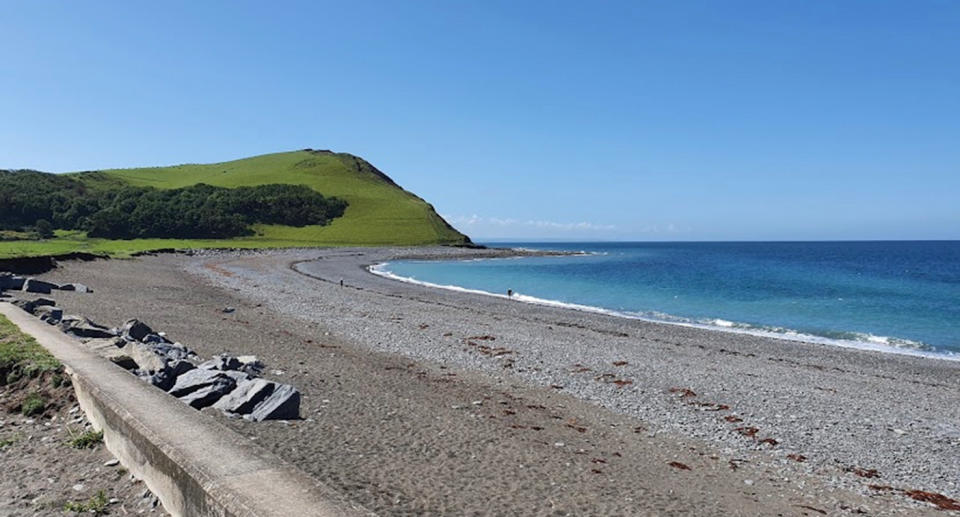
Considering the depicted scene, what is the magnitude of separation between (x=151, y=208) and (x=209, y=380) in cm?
11528

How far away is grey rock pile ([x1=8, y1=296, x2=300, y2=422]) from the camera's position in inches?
366

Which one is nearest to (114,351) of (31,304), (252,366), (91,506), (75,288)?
(252,366)

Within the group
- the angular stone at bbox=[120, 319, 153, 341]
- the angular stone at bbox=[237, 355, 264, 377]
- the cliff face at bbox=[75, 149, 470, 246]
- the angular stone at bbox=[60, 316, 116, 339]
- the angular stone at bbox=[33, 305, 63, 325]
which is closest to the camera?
the angular stone at bbox=[237, 355, 264, 377]

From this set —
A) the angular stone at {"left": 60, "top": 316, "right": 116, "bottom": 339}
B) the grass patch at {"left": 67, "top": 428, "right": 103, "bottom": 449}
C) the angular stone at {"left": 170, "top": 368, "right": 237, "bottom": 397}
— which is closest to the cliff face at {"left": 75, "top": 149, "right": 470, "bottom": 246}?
the angular stone at {"left": 60, "top": 316, "right": 116, "bottom": 339}

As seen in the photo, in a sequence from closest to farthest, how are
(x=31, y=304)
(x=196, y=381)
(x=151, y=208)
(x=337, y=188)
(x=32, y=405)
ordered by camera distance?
(x=32, y=405)
(x=196, y=381)
(x=31, y=304)
(x=151, y=208)
(x=337, y=188)

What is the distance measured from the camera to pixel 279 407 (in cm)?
925

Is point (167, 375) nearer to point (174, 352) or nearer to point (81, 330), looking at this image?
point (174, 352)

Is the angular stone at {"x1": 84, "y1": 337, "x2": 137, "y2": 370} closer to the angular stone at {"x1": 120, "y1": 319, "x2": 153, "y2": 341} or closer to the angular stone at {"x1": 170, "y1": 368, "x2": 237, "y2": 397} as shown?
the angular stone at {"x1": 170, "y1": 368, "x2": 237, "y2": 397}

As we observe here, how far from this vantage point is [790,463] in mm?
9867

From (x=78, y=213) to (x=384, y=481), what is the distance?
119584 millimetres

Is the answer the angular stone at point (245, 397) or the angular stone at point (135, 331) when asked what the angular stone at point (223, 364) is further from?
the angular stone at point (135, 331)

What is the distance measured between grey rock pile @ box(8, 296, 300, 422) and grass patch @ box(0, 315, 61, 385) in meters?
0.90

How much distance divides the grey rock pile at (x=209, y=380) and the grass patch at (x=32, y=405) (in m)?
1.31

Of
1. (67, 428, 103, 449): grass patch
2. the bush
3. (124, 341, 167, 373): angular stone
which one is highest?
the bush
